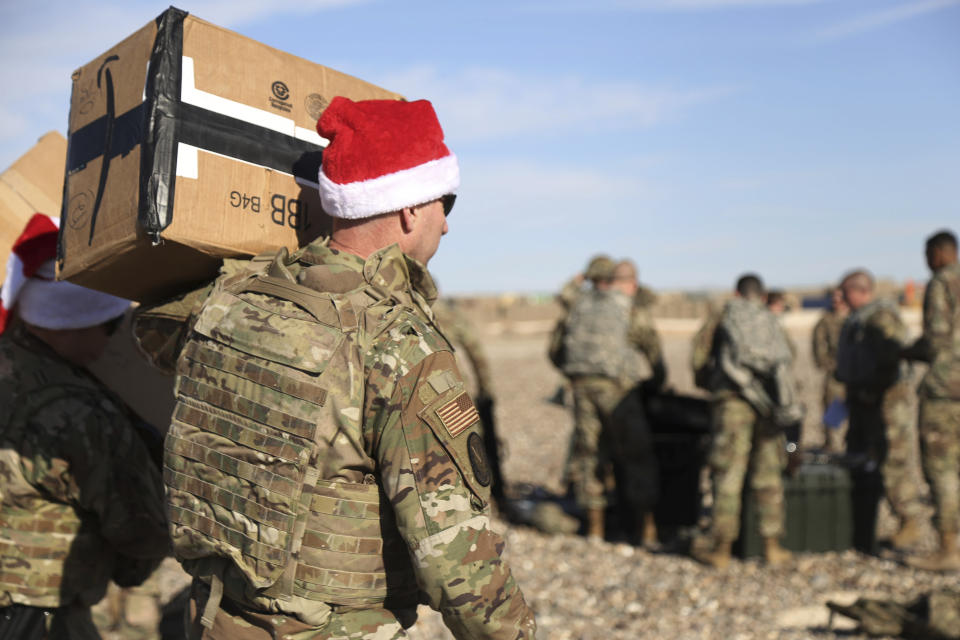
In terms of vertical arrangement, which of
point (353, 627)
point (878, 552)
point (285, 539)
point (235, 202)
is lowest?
point (878, 552)

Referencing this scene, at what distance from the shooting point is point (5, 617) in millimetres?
2982

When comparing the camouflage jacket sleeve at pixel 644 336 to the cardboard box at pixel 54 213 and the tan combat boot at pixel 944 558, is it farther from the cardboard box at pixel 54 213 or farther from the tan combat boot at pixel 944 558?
the cardboard box at pixel 54 213

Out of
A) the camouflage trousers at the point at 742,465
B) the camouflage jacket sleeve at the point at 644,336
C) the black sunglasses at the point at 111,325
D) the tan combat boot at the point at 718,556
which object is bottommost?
the tan combat boot at the point at 718,556

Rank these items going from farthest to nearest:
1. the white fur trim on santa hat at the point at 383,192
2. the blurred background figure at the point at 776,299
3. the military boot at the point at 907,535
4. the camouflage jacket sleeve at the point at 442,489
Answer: the blurred background figure at the point at 776,299
the military boot at the point at 907,535
the white fur trim on santa hat at the point at 383,192
the camouflage jacket sleeve at the point at 442,489

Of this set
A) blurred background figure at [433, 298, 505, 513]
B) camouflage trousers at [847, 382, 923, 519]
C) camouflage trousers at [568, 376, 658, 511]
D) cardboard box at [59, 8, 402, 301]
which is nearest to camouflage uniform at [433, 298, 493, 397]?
blurred background figure at [433, 298, 505, 513]

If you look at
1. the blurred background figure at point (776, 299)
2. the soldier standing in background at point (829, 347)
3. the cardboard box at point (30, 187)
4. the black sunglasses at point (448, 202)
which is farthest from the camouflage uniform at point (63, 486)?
the soldier standing in background at point (829, 347)

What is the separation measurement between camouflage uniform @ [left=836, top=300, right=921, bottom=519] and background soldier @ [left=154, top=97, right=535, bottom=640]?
614cm

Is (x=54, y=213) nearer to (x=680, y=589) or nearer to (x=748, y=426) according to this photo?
Answer: (x=680, y=589)

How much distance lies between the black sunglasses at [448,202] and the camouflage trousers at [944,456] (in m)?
5.66

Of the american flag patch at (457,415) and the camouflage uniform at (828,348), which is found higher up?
the camouflage uniform at (828,348)

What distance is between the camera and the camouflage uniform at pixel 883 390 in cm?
726

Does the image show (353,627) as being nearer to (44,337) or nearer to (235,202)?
(235,202)

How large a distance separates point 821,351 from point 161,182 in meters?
11.1

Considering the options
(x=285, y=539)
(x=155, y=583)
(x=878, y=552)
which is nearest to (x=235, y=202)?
(x=285, y=539)
